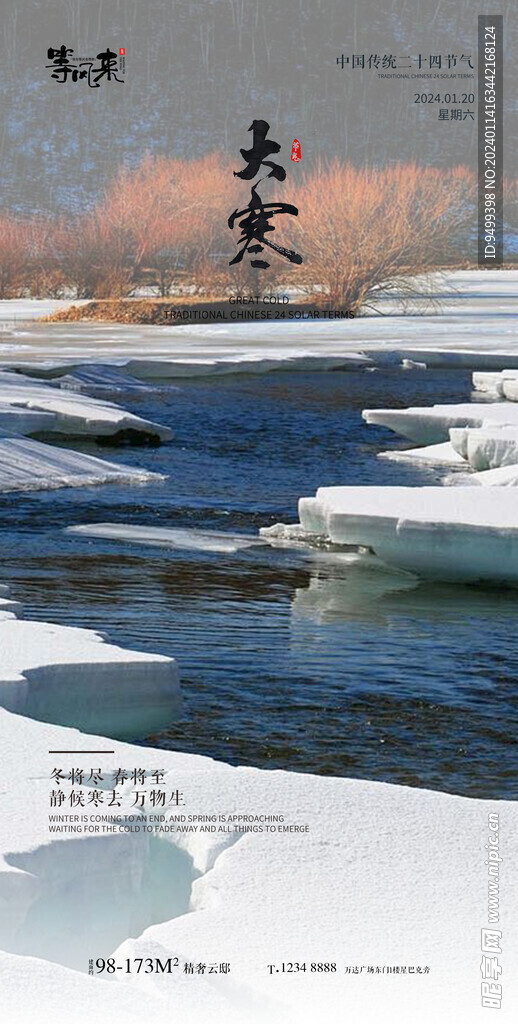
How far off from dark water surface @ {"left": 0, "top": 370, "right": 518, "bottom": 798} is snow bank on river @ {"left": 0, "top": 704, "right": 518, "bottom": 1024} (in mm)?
1249

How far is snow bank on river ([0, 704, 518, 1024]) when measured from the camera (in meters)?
3.38

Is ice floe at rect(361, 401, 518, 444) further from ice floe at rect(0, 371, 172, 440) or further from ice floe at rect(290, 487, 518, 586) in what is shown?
ice floe at rect(290, 487, 518, 586)

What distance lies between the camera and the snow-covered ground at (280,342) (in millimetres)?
20328

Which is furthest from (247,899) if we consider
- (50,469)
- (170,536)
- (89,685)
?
(50,469)

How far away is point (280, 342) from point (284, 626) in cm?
1614

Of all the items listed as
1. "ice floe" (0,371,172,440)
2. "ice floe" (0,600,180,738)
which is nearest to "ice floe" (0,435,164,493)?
"ice floe" (0,371,172,440)

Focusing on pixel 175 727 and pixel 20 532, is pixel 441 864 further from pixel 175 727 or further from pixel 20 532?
pixel 20 532

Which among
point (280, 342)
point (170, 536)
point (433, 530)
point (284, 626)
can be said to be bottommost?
A: point (284, 626)

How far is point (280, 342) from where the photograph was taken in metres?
23.5

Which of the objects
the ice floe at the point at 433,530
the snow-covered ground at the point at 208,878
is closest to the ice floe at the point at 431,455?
the ice floe at the point at 433,530

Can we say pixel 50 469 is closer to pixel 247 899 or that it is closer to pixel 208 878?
pixel 208 878

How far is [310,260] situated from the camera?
102 ft

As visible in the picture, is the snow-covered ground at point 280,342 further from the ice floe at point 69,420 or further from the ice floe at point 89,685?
the ice floe at point 89,685

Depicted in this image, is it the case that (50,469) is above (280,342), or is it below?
below
